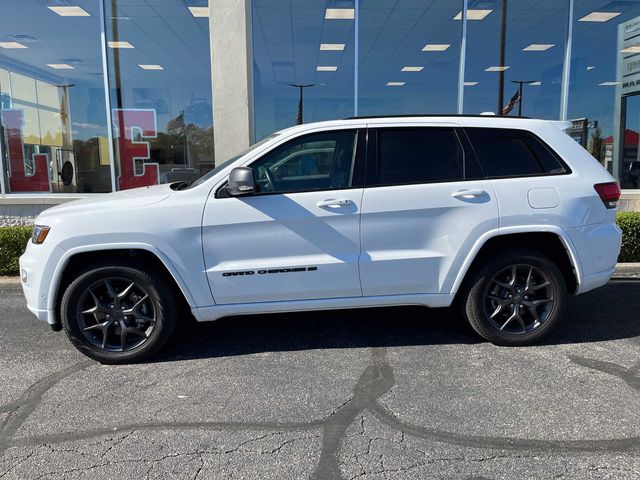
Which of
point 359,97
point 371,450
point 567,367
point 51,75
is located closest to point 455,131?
point 567,367

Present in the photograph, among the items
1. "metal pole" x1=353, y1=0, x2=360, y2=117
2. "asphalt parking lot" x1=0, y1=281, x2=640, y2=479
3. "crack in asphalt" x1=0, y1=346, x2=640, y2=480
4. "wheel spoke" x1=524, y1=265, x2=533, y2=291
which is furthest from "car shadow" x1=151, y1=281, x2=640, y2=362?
"metal pole" x1=353, y1=0, x2=360, y2=117

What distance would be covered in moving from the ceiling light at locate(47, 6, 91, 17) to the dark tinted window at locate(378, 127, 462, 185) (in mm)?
7372

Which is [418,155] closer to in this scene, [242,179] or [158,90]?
[242,179]

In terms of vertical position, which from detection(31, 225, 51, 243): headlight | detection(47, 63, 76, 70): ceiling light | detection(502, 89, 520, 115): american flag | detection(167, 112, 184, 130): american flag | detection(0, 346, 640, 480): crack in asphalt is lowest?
detection(0, 346, 640, 480): crack in asphalt

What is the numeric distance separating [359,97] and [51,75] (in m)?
6.04

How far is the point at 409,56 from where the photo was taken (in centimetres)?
1085

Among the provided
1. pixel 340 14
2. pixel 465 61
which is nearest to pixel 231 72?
pixel 340 14

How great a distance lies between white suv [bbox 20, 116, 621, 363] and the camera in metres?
3.66

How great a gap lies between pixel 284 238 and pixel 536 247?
211cm

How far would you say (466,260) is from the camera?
3.86m

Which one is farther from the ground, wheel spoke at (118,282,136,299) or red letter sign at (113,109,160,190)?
red letter sign at (113,109,160,190)

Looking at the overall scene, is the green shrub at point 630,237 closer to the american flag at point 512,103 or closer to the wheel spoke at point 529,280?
the wheel spoke at point 529,280

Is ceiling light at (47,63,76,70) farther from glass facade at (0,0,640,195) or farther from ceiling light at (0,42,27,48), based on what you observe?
ceiling light at (0,42,27,48)

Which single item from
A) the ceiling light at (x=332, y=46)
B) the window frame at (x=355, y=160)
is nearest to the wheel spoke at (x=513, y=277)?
the window frame at (x=355, y=160)
